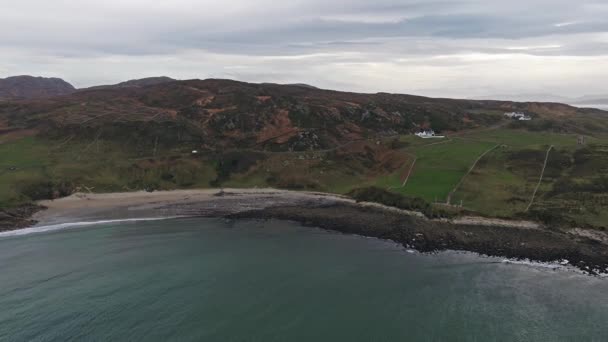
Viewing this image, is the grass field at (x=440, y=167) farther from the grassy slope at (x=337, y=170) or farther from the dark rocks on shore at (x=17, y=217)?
the dark rocks on shore at (x=17, y=217)

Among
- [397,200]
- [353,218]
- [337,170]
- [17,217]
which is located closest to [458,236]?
[397,200]

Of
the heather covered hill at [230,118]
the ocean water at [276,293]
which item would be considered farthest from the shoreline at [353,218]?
the heather covered hill at [230,118]

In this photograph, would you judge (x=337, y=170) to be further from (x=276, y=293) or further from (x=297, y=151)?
(x=276, y=293)

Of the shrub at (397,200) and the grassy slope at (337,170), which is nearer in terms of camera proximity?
the shrub at (397,200)

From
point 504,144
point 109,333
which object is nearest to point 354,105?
point 504,144

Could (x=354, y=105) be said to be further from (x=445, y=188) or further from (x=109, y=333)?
(x=109, y=333)

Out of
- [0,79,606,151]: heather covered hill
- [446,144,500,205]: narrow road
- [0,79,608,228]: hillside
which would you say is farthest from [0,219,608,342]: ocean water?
[0,79,606,151]: heather covered hill
